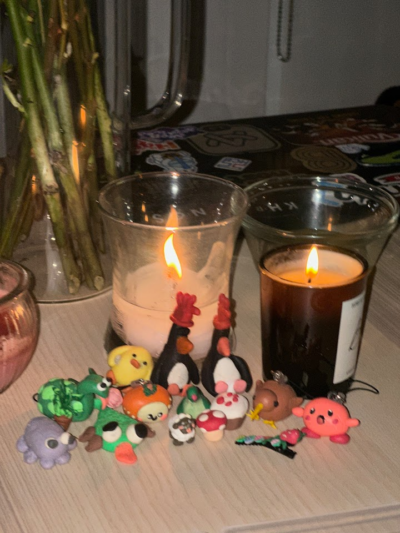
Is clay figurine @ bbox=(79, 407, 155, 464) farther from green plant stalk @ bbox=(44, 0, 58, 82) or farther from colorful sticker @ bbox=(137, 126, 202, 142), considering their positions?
colorful sticker @ bbox=(137, 126, 202, 142)

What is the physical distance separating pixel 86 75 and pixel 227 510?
1.07 ft

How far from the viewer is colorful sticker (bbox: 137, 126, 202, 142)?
917 millimetres

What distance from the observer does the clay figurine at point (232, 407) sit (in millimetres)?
442

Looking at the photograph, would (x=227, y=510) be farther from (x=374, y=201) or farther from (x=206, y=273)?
(x=374, y=201)

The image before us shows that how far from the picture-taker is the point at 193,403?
447 millimetres

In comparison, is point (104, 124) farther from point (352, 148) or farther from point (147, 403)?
point (352, 148)

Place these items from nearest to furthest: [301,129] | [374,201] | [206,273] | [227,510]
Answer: [227,510]
[206,273]
[374,201]
[301,129]

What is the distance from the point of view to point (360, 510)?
388mm

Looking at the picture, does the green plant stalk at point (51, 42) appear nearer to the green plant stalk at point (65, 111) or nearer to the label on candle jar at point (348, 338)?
the green plant stalk at point (65, 111)

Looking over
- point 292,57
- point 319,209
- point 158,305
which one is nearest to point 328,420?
point 158,305

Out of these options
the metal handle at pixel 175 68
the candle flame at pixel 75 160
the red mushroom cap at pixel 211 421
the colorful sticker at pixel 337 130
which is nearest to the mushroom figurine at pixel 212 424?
the red mushroom cap at pixel 211 421

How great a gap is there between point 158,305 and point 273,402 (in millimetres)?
102

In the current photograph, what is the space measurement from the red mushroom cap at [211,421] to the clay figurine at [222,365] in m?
0.03

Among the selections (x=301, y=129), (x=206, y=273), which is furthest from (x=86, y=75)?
(x=301, y=129)
